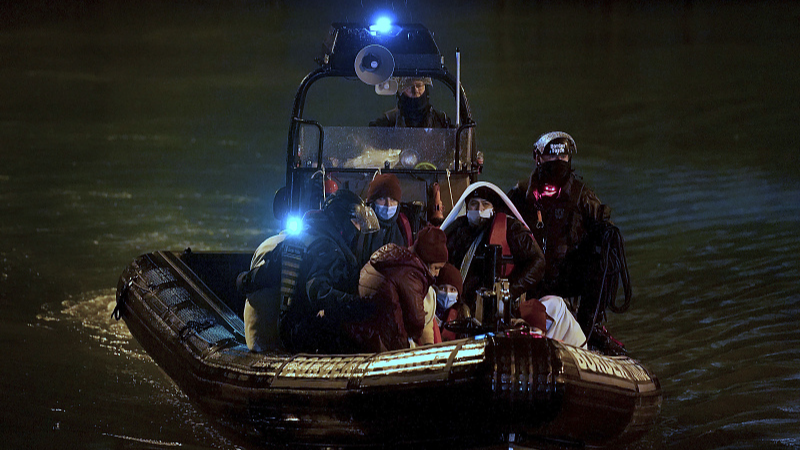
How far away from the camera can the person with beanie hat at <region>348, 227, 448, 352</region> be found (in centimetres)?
561

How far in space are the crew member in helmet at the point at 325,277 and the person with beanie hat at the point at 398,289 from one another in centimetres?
13

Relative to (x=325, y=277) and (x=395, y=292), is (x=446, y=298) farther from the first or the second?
(x=325, y=277)

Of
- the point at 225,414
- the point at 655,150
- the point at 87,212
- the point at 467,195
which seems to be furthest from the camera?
the point at 655,150

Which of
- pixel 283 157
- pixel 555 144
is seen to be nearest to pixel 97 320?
pixel 555 144

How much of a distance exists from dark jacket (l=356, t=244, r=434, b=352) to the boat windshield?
288 cm

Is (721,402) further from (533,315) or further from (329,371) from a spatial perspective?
(329,371)

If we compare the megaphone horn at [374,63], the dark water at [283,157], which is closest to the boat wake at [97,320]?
the dark water at [283,157]

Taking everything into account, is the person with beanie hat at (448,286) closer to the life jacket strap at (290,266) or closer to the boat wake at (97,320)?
the life jacket strap at (290,266)

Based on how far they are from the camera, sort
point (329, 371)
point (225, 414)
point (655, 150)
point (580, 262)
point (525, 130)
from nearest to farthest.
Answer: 1. point (329, 371)
2. point (225, 414)
3. point (580, 262)
4. point (655, 150)
5. point (525, 130)

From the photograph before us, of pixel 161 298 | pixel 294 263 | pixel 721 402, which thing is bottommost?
pixel 721 402

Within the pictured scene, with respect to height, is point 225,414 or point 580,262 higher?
point 580,262

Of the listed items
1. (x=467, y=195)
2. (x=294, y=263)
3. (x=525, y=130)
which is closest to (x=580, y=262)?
(x=467, y=195)

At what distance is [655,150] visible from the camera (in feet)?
59.0

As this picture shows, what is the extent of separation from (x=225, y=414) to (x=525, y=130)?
44.5 feet
